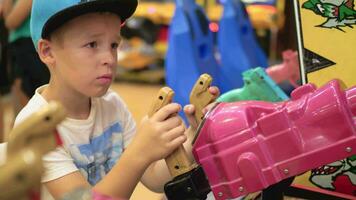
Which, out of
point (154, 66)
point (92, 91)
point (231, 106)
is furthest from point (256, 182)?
point (154, 66)

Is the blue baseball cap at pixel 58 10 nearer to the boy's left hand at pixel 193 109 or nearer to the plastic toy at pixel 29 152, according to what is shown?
the boy's left hand at pixel 193 109

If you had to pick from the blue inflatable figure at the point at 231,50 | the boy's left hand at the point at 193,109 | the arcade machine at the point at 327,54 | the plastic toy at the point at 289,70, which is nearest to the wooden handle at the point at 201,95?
the boy's left hand at the point at 193,109

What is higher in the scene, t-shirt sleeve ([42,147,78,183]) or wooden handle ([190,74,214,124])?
wooden handle ([190,74,214,124])

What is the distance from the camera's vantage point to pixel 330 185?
851mm

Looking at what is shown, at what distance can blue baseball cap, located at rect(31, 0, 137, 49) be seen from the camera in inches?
26.0

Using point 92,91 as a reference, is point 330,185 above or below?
below

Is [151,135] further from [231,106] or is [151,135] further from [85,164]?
[85,164]

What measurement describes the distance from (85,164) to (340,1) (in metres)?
0.47

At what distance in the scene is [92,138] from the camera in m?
0.81

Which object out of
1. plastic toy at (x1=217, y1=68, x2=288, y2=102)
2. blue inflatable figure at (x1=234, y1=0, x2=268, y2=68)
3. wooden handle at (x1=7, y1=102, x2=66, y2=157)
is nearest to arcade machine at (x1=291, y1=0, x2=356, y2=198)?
plastic toy at (x1=217, y1=68, x2=288, y2=102)

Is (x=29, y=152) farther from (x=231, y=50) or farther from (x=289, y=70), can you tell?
(x=231, y=50)

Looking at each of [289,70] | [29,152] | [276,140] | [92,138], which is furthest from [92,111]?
[289,70]

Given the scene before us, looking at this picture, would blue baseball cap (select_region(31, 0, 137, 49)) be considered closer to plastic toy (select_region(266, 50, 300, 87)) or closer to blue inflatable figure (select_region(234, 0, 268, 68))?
plastic toy (select_region(266, 50, 300, 87))

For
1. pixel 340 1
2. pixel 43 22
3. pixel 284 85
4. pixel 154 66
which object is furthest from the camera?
pixel 154 66
